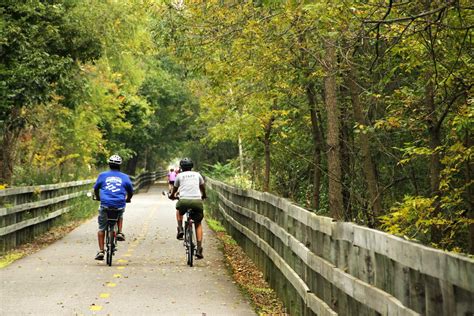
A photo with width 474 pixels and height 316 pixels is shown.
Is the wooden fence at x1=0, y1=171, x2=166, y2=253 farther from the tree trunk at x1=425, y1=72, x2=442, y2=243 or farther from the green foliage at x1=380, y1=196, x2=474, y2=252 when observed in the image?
the tree trunk at x1=425, y1=72, x2=442, y2=243

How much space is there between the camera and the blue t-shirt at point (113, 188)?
43.0 ft

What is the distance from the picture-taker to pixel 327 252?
6508 millimetres

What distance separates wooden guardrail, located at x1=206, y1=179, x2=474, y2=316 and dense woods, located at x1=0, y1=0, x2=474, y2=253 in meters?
1.48

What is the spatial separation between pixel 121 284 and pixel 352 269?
5.64 meters

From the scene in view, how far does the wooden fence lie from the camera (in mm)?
14641

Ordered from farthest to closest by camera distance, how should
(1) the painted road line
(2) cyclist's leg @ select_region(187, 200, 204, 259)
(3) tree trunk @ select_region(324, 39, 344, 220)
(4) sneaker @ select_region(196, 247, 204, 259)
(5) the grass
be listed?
(2) cyclist's leg @ select_region(187, 200, 204, 259), (4) sneaker @ select_region(196, 247, 204, 259), (3) tree trunk @ select_region(324, 39, 344, 220), (5) the grass, (1) the painted road line

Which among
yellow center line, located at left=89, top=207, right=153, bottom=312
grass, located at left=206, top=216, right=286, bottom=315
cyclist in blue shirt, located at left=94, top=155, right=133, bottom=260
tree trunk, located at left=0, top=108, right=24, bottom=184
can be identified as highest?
tree trunk, located at left=0, top=108, right=24, bottom=184

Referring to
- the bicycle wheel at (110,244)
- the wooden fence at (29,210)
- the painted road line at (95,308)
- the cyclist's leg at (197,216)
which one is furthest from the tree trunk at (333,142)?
the wooden fence at (29,210)

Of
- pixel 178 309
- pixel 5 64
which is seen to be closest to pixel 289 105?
pixel 5 64

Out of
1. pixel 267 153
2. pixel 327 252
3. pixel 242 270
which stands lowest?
pixel 242 270

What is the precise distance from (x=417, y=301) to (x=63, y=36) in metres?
13.9

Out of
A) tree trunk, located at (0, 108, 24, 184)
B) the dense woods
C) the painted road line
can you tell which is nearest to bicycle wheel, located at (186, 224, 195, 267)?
the dense woods

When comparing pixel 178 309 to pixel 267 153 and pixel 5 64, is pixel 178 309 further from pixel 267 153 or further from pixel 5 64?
pixel 267 153

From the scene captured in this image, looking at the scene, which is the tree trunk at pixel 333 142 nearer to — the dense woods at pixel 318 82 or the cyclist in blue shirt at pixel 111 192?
the dense woods at pixel 318 82
